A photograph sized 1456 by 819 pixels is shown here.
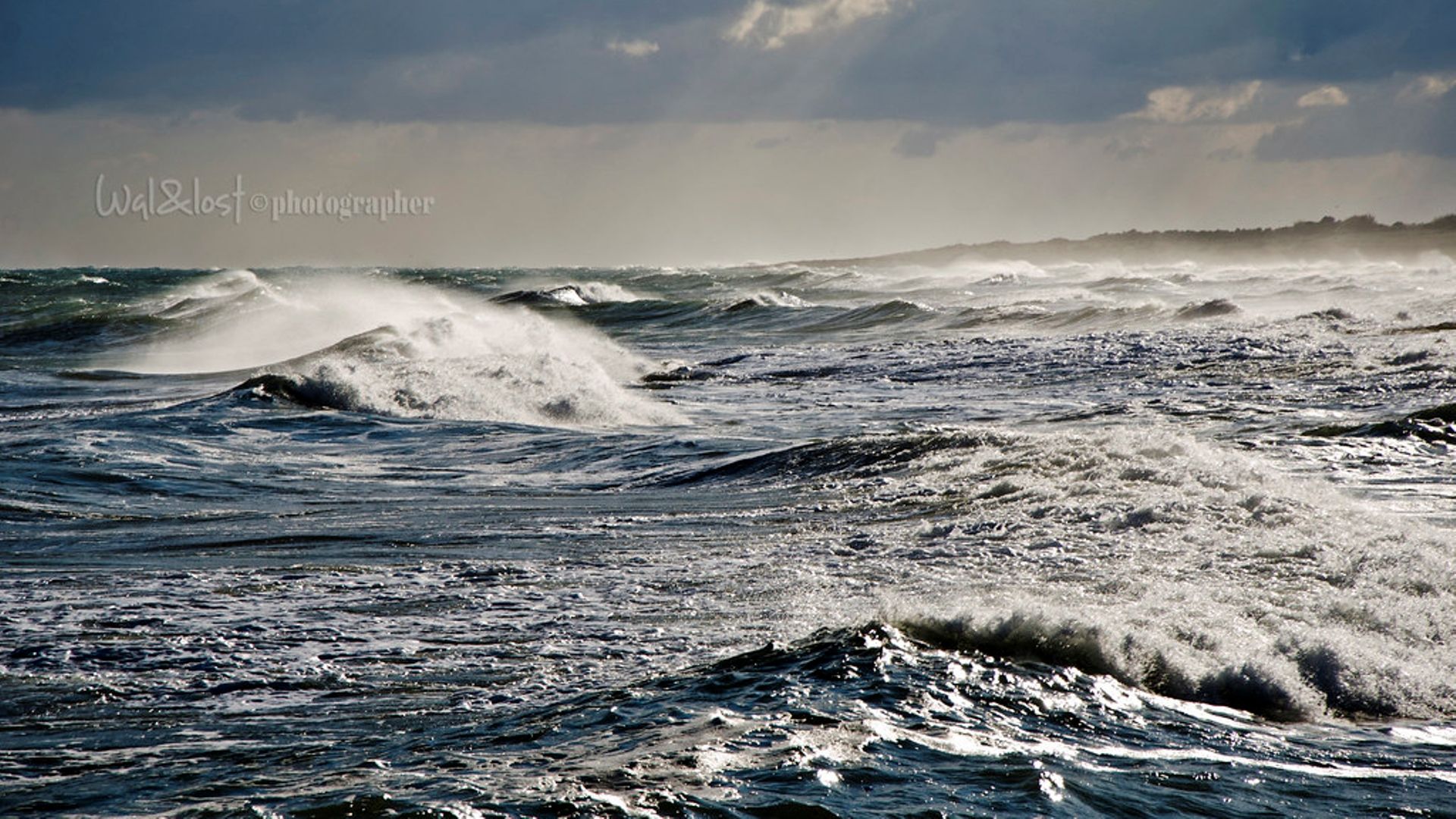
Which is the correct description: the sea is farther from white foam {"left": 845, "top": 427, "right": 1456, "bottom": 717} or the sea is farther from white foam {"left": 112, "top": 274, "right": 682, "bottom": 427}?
white foam {"left": 112, "top": 274, "right": 682, "bottom": 427}

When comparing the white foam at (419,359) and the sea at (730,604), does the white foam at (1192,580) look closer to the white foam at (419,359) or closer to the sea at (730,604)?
the sea at (730,604)

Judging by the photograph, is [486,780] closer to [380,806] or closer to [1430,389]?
[380,806]

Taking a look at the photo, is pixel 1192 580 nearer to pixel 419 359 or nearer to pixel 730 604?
pixel 730 604

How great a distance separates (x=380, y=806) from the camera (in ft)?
11.1

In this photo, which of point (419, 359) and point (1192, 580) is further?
point (419, 359)

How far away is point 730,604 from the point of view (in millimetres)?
6180

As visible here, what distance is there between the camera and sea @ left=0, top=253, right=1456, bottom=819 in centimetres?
378

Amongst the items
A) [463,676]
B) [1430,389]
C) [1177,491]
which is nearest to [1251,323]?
[1430,389]

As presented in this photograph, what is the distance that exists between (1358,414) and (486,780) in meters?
11.5

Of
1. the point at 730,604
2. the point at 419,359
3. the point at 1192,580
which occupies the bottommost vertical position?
the point at 730,604

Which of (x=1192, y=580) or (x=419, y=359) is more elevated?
(x=419, y=359)

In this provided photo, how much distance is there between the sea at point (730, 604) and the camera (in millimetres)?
3779

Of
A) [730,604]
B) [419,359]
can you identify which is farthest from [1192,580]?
[419,359]

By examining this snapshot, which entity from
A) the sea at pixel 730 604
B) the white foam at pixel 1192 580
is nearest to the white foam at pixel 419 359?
the sea at pixel 730 604
